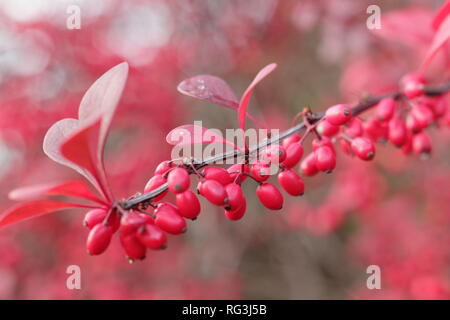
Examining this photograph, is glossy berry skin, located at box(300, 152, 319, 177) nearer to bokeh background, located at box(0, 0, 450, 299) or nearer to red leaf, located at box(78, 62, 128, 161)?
red leaf, located at box(78, 62, 128, 161)

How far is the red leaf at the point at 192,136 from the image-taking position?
1054 mm

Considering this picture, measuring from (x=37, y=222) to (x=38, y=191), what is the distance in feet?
14.0

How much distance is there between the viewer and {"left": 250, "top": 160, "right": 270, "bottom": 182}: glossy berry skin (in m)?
1.02

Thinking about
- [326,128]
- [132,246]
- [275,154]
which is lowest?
[132,246]

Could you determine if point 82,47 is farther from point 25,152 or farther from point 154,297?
point 154,297

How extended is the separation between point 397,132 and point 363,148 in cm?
30

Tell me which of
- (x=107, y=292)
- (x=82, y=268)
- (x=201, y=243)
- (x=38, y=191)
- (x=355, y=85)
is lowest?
(x=38, y=191)

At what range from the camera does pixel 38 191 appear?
0.78m

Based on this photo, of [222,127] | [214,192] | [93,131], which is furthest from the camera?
[222,127]

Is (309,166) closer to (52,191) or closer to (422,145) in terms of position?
(422,145)

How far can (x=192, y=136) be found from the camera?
107cm

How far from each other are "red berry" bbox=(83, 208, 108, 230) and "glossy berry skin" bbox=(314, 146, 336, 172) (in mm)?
566

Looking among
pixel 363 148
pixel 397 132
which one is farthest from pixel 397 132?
pixel 363 148

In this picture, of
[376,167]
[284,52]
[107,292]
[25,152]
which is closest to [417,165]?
[376,167]
